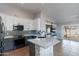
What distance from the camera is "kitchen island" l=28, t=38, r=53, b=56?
1708mm

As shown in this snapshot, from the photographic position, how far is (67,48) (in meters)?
1.70

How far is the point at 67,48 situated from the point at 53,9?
0.67m

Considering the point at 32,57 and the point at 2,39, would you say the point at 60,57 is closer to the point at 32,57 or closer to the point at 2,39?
the point at 32,57

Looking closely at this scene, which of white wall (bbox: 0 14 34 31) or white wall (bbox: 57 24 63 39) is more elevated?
white wall (bbox: 0 14 34 31)

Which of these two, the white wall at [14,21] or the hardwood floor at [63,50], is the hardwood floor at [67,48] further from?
the white wall at [14,21]

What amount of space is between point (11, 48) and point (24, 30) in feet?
1.18

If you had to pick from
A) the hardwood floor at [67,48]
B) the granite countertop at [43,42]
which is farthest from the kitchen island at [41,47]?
the hardwood floor at [67,48]

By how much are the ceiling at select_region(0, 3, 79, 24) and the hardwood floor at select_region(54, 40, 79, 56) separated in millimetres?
354

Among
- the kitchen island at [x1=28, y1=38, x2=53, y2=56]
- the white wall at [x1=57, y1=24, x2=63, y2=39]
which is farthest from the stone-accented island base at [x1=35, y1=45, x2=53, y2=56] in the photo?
the white wall at [x1=57, y1=24, x2=63, y2=39]

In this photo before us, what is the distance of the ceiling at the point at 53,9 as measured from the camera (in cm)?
165

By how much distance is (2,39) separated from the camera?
1.65 m

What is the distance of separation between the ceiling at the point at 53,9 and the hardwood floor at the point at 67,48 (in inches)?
13.9

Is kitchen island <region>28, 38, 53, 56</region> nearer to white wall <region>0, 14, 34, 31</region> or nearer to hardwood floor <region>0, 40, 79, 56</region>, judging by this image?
hardwood floor <region>0, 40, 79, 56</region>

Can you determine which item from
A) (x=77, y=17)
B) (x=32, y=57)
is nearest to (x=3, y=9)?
(x=32, y=57)
